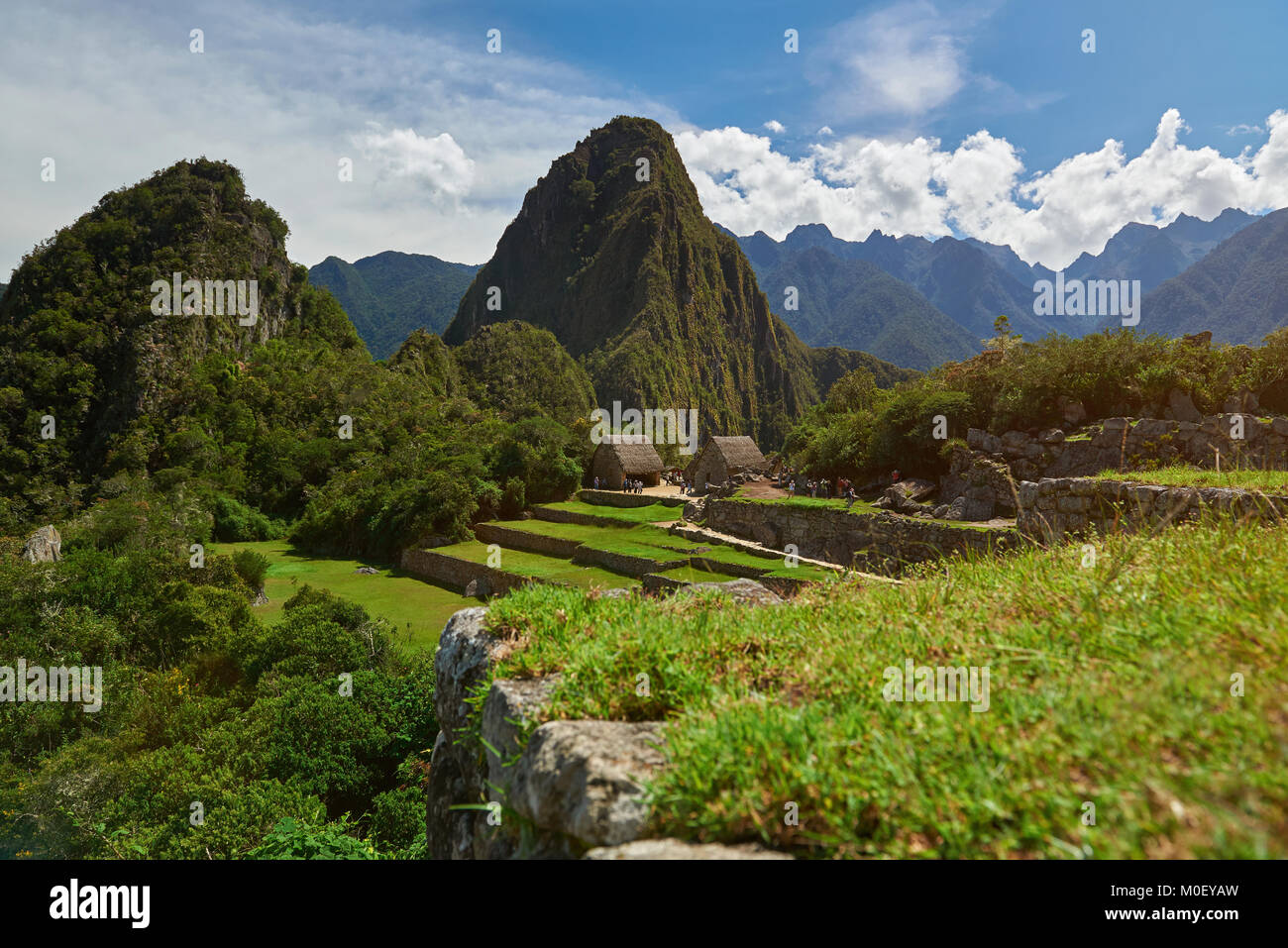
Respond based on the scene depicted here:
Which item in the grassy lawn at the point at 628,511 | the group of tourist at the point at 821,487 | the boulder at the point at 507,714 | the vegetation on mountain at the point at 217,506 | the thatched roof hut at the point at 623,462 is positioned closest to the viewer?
the boulder at the point at 507,714

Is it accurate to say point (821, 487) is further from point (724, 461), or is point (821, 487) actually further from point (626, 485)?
point (626, 485)

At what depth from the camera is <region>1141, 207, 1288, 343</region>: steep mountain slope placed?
100000 millimetres

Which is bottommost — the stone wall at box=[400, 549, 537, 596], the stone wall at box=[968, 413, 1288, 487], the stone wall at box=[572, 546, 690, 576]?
the stone wall at box=[400, 549, 537, 596]

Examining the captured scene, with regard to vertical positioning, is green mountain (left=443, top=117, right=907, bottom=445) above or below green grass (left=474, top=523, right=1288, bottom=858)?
above

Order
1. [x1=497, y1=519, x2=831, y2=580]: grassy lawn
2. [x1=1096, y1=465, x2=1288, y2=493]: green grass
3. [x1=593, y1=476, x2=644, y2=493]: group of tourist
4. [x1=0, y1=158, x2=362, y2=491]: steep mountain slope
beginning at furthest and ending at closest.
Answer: [x1=0, y1=158, x2=362, y2=491]: steep mountain slope < [x1=593, y1=476, x2=644, y2=493]: group of tourist < [x1=497, y1=519, x2=831, y2=580]: grassy lawn < [x1=1096, y1=465, x2=1288, y2=493]: green grass

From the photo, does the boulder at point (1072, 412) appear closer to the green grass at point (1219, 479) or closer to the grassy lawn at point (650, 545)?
the grassy lawn at point (650, 545)

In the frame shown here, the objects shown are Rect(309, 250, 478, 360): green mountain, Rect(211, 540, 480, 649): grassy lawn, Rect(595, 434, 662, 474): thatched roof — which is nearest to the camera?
Rect(211, 540, 480, 649): grassy lawn

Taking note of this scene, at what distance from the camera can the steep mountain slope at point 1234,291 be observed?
328 ft

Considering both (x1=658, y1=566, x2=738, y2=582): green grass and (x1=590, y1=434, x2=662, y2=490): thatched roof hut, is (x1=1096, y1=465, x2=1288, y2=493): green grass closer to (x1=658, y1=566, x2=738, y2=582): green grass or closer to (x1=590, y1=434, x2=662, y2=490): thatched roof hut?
(x1=658, y1=566, x2=738, y2=582): green grass

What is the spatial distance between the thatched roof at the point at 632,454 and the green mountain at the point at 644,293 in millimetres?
81254

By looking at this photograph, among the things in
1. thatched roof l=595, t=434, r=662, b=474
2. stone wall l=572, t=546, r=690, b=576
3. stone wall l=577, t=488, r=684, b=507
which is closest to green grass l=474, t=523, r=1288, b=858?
stone wall l=572, t=546, r=690, b=576

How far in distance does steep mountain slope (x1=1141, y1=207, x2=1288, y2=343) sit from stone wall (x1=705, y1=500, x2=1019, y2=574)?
361 ft

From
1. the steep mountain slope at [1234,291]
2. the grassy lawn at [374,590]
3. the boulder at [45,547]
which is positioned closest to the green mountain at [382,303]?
the grassy lawn at [374,590]
